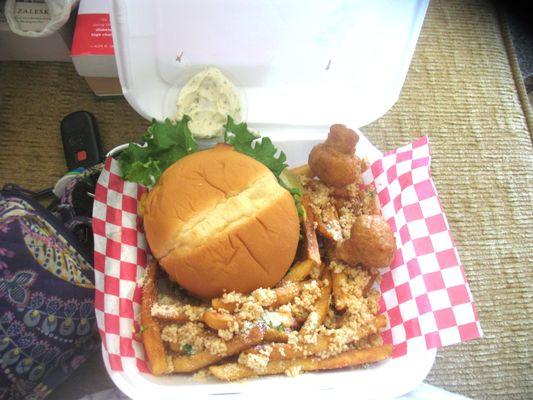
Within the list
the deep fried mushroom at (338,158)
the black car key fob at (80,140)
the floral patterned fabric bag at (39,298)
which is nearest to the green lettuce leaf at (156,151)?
the floral patterned fabric bag at (39,298)

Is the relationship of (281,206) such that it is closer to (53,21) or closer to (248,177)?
(248,177)

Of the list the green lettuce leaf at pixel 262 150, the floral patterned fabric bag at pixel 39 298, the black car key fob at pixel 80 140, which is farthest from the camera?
the black car key fob at pixel 80 140

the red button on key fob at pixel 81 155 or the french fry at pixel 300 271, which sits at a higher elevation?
the red button on key fob at pixel 81 155

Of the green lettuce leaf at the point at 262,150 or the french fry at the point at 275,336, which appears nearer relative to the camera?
the french fry at the point at 275,336

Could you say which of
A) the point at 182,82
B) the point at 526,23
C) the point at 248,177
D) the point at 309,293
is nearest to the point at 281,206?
the point at 248,177

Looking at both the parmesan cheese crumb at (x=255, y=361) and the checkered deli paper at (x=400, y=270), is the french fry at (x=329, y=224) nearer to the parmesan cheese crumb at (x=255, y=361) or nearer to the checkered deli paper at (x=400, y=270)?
the checkered deli paper at (x=400, y=270)

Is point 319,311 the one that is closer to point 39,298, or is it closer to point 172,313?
point 172,313

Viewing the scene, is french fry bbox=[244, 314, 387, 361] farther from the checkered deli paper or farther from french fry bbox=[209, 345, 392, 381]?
the checkered deli paper

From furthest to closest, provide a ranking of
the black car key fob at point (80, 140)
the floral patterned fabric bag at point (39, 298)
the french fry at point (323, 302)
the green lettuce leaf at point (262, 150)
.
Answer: the black car key fob at point (80, 140), the green lettuce leaf at point (262, 150), the french fry at point (323, 302), the floral patterned fabric bag at point (39, 298)
